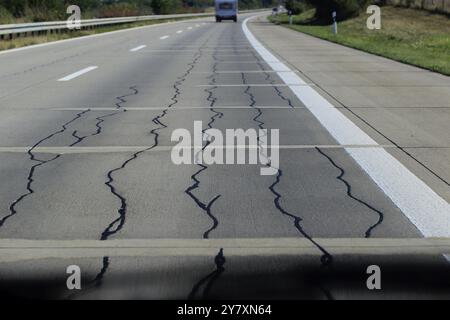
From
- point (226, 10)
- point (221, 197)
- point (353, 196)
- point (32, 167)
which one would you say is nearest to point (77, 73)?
point (32, 167)

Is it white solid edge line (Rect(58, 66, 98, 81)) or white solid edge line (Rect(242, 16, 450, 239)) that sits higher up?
white solid edge line (Rect(58, 66, 98, 81))

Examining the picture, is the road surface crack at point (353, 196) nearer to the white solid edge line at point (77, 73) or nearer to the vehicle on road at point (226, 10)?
the white solid edge line at point (77, 73)

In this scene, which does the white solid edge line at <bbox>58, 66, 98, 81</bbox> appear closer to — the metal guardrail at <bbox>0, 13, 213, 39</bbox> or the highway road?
the highway road

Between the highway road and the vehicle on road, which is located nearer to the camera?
the highway road

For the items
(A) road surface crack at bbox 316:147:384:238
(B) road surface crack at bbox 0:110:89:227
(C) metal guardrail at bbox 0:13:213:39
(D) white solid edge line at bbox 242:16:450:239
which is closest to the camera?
(A) road surface crack at bbox 316:147:384:238

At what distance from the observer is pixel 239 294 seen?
12.0 ft

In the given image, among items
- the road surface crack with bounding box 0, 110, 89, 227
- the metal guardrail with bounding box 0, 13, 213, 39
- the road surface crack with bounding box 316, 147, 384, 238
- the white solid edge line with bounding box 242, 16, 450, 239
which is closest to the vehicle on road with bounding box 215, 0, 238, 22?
the metal guardrail with bounding box 0, 13, 213, 39

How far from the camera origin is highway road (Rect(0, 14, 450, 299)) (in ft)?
12.8

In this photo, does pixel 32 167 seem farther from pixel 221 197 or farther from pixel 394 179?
pixel 394 179

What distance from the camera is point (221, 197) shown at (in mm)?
5543

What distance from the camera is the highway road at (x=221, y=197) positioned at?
389 cm

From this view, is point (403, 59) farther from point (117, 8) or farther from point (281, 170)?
point (117, 8)

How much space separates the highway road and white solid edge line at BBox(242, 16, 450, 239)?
0.02 meters
